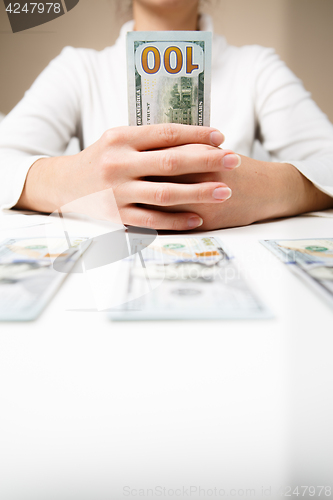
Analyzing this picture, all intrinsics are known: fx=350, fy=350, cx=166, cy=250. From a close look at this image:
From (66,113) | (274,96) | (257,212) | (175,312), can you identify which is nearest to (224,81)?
(274,96)

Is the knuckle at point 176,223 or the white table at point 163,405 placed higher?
the knuckle at point 176,223

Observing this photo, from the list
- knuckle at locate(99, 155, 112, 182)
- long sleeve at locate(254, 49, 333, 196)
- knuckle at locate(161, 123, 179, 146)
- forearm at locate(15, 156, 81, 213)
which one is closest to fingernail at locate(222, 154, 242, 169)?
knuckle at locate(161, 123, 179, 146)

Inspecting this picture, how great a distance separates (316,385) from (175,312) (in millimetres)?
151

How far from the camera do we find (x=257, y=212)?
2.53 feet

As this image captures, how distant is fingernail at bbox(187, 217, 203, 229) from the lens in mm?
686

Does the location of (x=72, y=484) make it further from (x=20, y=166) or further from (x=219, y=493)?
(x=20, y=166)

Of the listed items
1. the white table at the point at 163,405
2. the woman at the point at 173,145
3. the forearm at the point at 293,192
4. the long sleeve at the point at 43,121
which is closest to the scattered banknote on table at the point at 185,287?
the white table at the point at 163,405

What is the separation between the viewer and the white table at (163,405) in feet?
0.68

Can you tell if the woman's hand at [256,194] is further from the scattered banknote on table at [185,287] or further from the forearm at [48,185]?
the forearm at [48,185]

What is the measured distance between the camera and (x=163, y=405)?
9.8 inches

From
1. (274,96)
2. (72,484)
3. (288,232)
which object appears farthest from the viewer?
(274,96)

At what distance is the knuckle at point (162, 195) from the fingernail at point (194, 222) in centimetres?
7

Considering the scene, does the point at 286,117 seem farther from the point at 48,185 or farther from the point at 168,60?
the point at 48,185

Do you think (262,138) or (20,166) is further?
(262,138)
